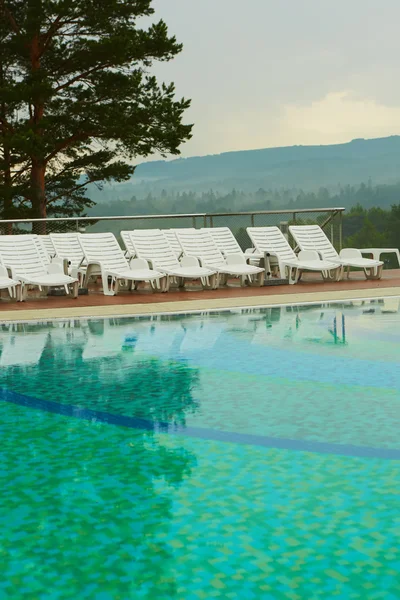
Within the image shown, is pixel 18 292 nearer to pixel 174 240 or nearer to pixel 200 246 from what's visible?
pixel 200 246

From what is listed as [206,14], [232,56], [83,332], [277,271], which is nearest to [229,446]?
[83,332]

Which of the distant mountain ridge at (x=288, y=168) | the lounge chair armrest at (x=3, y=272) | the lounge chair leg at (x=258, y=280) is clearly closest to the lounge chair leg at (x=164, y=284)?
the lounge chair leg at (x=258, y=280)

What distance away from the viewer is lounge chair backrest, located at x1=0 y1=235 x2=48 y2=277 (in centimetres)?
1296

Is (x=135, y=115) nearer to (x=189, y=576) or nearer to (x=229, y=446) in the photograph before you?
(x=229, y=446)

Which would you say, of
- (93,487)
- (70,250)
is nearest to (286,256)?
(70,250)

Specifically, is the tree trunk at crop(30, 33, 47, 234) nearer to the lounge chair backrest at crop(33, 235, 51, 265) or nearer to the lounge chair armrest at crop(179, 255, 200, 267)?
the lounge chair backrest at crop(33, 235, 51, 265)

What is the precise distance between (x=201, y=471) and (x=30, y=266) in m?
8.91

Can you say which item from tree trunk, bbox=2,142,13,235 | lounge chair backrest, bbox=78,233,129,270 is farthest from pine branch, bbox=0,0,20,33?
lounge chair backrest, bbox=78,233,129,270

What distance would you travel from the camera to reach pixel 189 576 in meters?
3.35

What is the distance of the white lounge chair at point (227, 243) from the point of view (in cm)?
1495

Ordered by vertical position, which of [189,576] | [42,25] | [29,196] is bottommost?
[189,576]

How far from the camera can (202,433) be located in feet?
17.9

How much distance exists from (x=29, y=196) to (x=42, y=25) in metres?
5.27

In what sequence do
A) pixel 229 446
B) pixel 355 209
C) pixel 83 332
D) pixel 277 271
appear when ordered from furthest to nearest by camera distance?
pixel 355 209 → pixel 277 271 → pixel 83 332 → pixel 229 446
